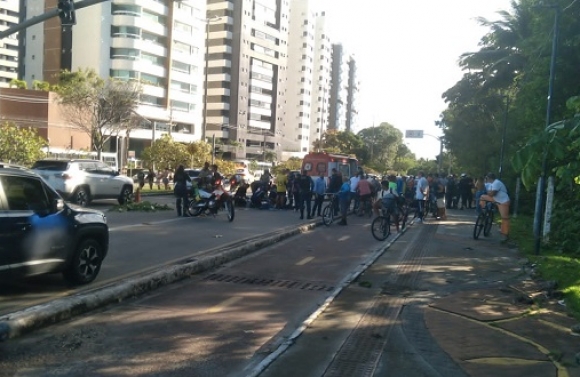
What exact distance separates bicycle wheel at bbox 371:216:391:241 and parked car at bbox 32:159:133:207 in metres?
10.4

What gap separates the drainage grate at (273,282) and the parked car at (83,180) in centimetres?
1125

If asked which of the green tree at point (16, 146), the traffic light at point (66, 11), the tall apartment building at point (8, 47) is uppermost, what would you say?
the tall apartment building at point (8, 47)

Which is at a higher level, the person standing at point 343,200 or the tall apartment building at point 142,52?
the tall apartment building at point 142,52

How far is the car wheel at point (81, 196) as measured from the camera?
19.5 meters

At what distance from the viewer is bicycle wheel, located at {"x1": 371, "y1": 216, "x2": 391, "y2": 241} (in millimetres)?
15048

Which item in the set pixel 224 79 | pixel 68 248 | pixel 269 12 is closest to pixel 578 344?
pixel 68 248

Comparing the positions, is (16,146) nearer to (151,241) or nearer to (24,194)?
(151,241)

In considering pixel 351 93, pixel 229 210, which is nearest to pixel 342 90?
pixel 351 93

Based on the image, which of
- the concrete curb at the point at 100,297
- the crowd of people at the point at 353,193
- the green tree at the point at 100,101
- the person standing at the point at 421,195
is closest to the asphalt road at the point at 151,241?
the concrete curb at the point at 100,297

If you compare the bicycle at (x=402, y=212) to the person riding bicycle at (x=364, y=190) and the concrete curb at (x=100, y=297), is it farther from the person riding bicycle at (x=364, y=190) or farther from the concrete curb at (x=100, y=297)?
the concrete curb at (x=100, y=297)

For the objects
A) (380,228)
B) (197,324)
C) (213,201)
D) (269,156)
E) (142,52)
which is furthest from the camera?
(269,156)

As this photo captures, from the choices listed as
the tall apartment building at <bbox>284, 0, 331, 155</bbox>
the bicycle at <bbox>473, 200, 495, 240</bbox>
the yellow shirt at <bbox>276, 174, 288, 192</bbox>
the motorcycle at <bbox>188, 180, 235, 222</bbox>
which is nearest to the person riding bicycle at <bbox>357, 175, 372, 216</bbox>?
the yellow shirt at <bbox>276, 174, 288, 192</bbox>

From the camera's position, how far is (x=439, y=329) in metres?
6.71

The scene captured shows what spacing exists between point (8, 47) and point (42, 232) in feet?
376
